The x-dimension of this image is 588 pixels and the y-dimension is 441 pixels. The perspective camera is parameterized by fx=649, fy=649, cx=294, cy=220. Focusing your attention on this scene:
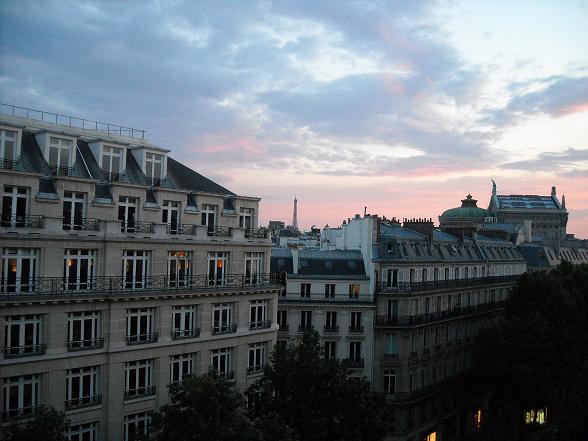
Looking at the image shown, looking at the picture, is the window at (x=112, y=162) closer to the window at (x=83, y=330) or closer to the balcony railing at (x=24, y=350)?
the window at (x=83, y=330)

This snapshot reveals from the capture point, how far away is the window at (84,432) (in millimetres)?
26875

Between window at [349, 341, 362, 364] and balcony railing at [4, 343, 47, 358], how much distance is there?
26.6 m

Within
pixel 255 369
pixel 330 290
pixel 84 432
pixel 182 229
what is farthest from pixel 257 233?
pixel 330 290

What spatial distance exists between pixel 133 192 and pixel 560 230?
5373 inches

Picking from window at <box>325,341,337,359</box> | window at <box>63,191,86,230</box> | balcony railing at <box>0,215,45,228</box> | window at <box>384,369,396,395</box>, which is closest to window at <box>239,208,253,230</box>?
window at <box>63,191,86,230</box>

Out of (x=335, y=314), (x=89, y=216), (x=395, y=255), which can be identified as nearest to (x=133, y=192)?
(x=89, y=216)

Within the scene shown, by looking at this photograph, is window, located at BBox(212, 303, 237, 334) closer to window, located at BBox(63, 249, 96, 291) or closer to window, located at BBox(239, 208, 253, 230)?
window, located at BBox(239, 208, 253, 230)

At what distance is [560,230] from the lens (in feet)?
485

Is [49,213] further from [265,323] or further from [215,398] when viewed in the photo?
[265,323]

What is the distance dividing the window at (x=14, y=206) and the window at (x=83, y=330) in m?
4.33

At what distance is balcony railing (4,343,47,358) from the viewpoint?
2479 centimetres

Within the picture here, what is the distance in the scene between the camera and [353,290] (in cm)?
4894

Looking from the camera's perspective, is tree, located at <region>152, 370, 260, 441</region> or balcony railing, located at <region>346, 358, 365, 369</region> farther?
balcony railing, located at <region>346, 358, 365, 369</region>

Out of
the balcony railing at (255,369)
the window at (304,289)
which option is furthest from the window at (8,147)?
the window at (304,289)
